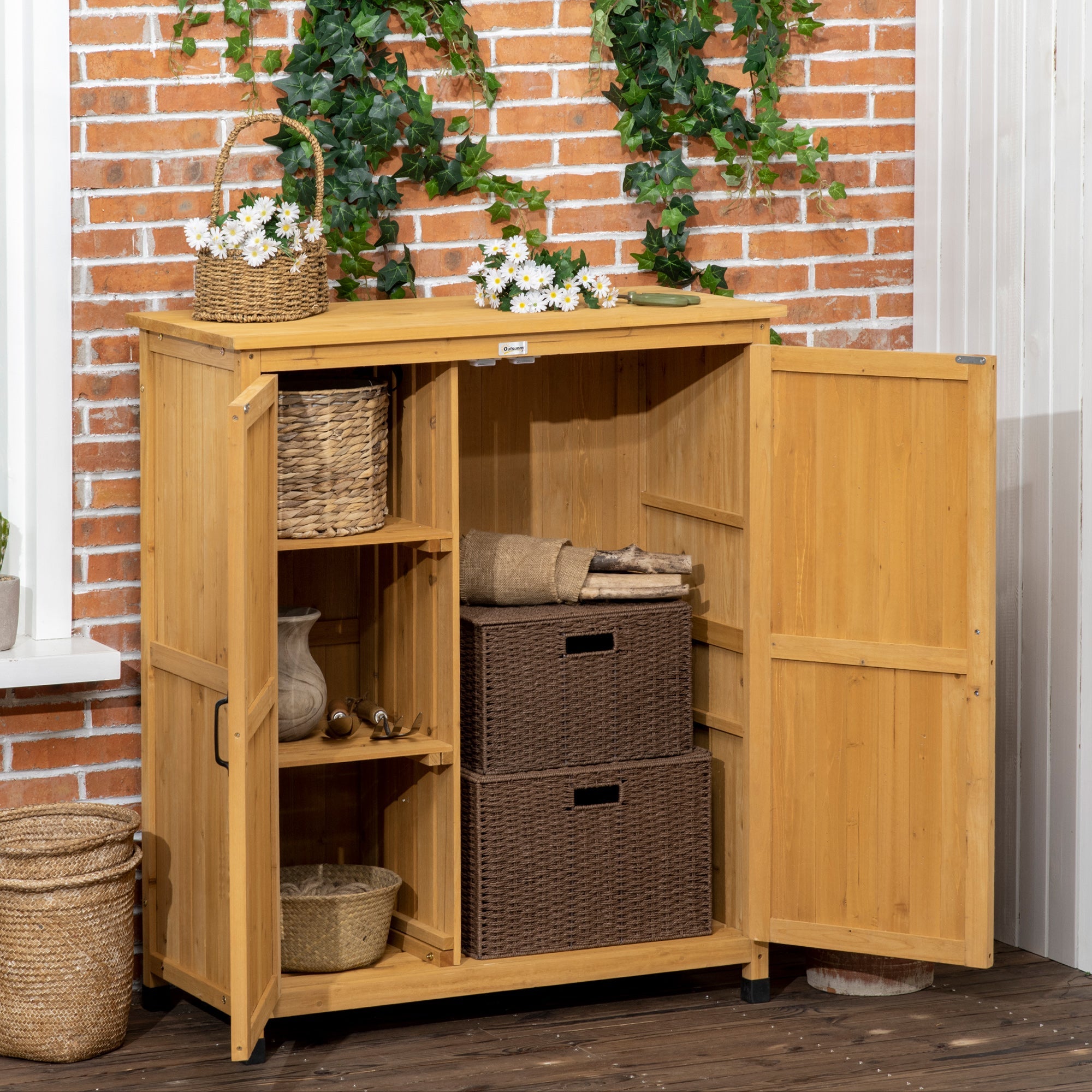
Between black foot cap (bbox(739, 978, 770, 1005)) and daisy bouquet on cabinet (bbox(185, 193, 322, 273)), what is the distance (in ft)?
5.81

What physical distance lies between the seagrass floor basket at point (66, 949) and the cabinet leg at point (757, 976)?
50.8 inches

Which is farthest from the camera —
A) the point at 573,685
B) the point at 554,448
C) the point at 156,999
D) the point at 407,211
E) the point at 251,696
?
the point at 554,448

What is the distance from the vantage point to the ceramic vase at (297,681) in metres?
3.71

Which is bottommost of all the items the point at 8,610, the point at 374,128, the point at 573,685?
the point at 573,685

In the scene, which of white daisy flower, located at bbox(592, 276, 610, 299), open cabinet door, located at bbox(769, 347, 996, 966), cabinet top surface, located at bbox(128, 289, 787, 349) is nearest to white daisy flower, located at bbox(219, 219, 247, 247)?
cabinet top surface, located at bbox(128, 289, 787, 349)

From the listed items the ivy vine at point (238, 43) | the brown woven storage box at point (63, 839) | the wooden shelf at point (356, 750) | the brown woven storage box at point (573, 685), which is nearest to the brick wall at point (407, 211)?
the ivy vine at point (238, 43)

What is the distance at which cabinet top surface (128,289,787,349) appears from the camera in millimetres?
3393

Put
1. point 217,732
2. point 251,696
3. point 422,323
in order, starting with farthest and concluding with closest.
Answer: point 422,323 < point 217,732 < point 251,696

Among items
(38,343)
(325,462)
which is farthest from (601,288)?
(38,343)

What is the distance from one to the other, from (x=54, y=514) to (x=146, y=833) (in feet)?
2.30

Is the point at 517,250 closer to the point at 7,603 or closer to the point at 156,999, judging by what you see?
the point at 7,603

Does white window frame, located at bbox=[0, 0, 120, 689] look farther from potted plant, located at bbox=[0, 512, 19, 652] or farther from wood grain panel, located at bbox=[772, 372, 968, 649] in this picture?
wood grain panel, located at bbox=[772, 372, 968, 649]

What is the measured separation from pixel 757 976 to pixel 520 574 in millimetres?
1001

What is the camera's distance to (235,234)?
11.6 feet
